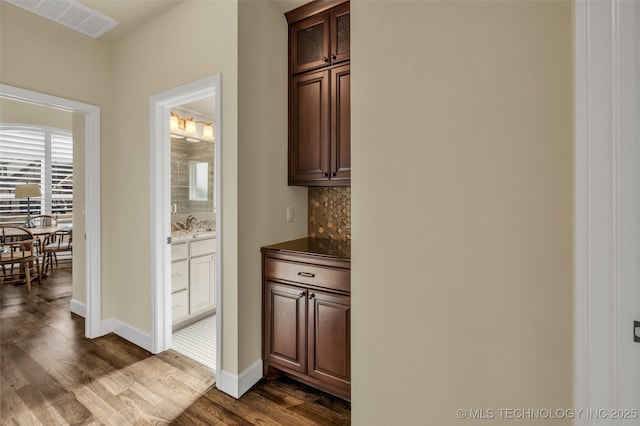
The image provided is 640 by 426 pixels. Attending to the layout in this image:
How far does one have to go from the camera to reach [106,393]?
2016mm

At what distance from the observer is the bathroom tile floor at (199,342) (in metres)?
2.54

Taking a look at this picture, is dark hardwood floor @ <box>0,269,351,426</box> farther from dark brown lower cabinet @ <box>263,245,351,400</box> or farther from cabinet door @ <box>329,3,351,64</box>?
cabinet door @ <box>329,3,351,64</box>

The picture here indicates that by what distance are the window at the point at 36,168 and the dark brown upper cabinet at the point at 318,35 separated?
19.2ft

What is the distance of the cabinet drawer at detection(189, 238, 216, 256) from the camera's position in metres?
3.18

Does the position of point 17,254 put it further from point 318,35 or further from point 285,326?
point 318,35

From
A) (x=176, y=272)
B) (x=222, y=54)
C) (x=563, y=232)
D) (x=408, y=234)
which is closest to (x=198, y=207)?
(x=176, y=272)

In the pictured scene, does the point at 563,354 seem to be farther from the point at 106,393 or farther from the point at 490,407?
the point at 106,393

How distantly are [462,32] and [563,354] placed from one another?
3.92 feet

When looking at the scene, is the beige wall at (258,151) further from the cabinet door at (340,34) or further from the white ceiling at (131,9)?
the white ceiling at (131,9)

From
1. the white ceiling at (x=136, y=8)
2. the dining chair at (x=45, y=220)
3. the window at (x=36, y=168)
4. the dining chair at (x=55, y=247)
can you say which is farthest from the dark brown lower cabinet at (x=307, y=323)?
the window at (x=36, y=168)

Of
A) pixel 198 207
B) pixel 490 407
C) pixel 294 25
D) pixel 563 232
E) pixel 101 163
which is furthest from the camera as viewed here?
pixel 198 207

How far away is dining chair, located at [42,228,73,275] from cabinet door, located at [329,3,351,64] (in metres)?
5.38

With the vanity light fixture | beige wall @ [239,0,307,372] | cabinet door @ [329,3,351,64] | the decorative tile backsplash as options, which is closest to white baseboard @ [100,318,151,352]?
beige wall @ [239,0,307,372]

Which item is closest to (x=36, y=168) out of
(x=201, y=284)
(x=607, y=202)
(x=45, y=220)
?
(x=45, y=220)
